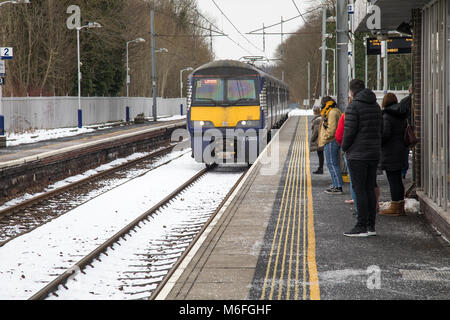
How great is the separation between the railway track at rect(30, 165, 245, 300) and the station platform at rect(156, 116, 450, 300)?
542mm

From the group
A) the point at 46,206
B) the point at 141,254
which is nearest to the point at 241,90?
the point at 46,206

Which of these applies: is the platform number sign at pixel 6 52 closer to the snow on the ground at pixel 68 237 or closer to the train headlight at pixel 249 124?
the train headlight at pixel 249 124

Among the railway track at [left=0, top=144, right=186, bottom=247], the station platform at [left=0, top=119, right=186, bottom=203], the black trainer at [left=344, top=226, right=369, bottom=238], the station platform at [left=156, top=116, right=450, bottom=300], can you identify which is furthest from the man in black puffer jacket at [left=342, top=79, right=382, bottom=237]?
the station platform at [left=0, top=119, right=186, bottom=203]

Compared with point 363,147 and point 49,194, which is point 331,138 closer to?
point 363,147

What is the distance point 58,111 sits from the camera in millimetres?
37594

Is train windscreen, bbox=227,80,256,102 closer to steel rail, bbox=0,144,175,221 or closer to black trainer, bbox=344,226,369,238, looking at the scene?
steel rail, bbox=0,144,175,221

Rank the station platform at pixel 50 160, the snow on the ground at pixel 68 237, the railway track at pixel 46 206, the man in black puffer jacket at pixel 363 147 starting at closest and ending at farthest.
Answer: the snow on the ground at pixel 68 237
the man in black puffer jacket at pixel 363 147
the railway track at pixel 46 206
the station platform at pixel 50 160

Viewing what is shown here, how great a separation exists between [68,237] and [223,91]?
361 inches

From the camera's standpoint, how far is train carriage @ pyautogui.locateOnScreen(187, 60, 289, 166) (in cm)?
1816

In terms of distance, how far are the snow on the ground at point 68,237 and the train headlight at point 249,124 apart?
2.76 m

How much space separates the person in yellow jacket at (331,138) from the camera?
37.6ft

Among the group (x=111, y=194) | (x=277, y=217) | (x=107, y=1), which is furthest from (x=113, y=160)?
(x=107, y=1)

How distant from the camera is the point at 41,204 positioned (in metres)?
13.7

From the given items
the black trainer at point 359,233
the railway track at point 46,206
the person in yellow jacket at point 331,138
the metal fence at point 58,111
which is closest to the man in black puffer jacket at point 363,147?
the black trainer at point 359,233
